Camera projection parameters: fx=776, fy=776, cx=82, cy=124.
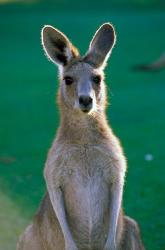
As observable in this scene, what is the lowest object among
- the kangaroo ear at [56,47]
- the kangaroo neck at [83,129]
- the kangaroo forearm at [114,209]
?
the kangaroo forearm at [114,209]

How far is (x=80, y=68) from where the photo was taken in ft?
14.2

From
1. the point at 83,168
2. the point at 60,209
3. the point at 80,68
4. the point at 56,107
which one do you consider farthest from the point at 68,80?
the point at 56,107

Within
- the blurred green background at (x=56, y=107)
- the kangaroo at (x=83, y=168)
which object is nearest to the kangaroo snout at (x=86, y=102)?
the kangaroo at (x=83, y=168)

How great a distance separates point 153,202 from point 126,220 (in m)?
1.41

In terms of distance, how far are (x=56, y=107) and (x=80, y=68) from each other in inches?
176

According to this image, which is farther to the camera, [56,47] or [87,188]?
[56,47]

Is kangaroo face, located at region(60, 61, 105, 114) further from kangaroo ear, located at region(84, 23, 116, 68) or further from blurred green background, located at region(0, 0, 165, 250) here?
blurred green background, located at region(0, 0, 165, 250)

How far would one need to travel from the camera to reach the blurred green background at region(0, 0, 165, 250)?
19.4ft

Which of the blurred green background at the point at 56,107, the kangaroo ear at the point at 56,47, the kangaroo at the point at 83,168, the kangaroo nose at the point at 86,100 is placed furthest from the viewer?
the blurred green background at the point at 56,107

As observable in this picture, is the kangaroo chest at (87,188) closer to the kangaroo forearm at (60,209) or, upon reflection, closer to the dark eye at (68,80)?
the kangaroo forearm at (60,209)

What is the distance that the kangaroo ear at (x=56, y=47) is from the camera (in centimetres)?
441

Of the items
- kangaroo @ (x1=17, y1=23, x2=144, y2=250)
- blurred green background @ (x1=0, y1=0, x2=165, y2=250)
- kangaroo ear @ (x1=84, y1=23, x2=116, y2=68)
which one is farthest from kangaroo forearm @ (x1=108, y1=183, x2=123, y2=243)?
blurred green background @ (x1=0, y1=0, x2=165, y2=250)

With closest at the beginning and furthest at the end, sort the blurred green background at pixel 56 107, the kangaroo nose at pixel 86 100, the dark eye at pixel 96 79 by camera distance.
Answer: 1. the kangaroo nose at pixel 86 100
2. the dark eye at pixel 96 79
3. the blurred green background at pixel 56 107

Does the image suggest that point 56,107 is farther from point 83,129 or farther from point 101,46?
point 83,129
